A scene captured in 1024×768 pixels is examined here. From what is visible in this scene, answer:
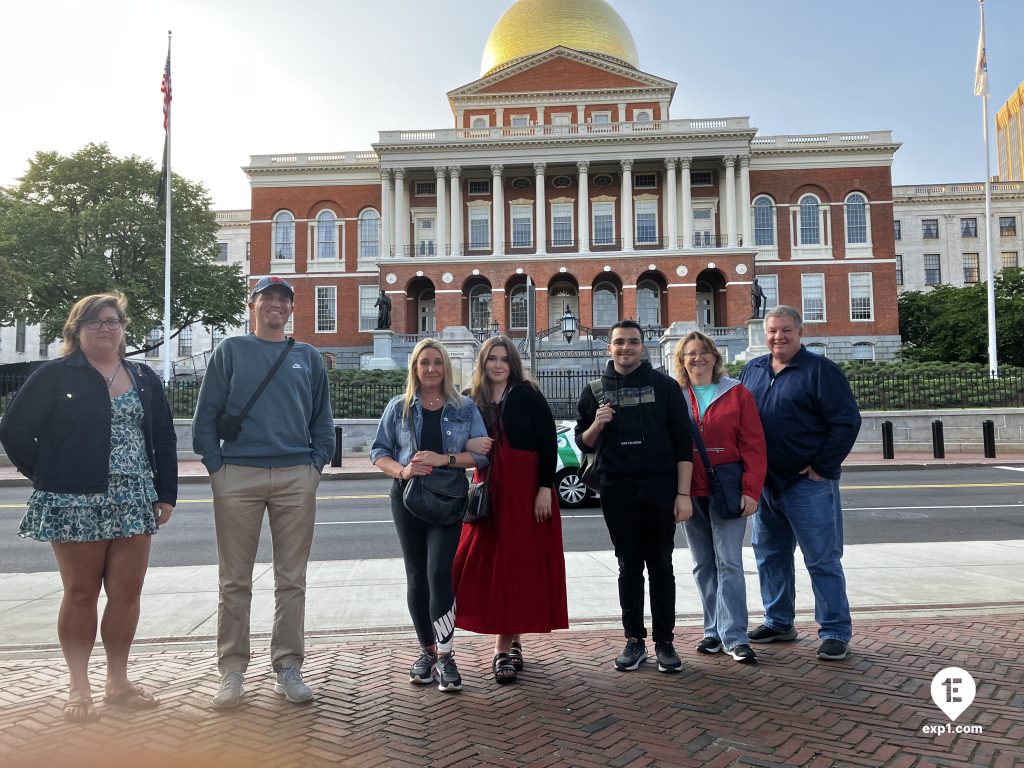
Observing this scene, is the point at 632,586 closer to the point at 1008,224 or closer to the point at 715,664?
the point at 715,664

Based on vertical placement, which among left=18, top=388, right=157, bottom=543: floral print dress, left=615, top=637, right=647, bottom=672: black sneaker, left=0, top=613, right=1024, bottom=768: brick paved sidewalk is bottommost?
left=0, top=613, right=1024, bottom=768: brick paved sidewalk

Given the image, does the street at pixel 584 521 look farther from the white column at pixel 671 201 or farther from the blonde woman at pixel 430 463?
the white column at pixel 671 201

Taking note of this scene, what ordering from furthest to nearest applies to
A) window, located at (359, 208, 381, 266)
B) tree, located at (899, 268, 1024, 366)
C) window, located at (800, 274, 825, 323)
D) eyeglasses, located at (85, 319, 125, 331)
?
window, located at (359, 208, 381, 266)
window, located at (800, 274, 825, 323)
tree, located at (899, 268, 1024, 366)
eyeglasses, located at (85, 319, 125, 331)

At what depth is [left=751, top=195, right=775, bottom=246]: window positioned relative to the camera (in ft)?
165

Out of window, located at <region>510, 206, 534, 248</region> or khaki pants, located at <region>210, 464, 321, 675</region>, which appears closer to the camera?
khaki pants, located at <region>210, 464, 321, 675</region>

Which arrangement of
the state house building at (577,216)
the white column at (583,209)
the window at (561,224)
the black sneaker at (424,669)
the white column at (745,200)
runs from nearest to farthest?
the black sneaker at (424,669) < the white column at (745,200) < the state house building at (577,216) < the white column at (583,209) < the window at (561,224)

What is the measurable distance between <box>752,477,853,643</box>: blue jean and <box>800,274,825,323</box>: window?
47950 mm

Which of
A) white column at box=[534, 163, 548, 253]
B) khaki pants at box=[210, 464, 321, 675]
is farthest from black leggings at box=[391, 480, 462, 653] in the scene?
white column at box=[534, 163, 548, 253]

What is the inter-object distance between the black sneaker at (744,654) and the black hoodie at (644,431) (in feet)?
3.84

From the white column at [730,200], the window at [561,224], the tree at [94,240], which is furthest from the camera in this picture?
the window at [561,224]

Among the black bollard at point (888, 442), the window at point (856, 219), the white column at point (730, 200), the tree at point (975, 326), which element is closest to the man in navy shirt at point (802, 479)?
the black bollard at point (888, 442)

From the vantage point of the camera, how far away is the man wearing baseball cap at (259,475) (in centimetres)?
421

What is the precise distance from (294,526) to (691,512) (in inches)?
97.2

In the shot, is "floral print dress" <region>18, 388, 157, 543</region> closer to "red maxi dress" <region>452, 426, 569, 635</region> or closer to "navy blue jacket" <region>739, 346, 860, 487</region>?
"red maxi dress" <region>452, 426, 569, 635</region>
